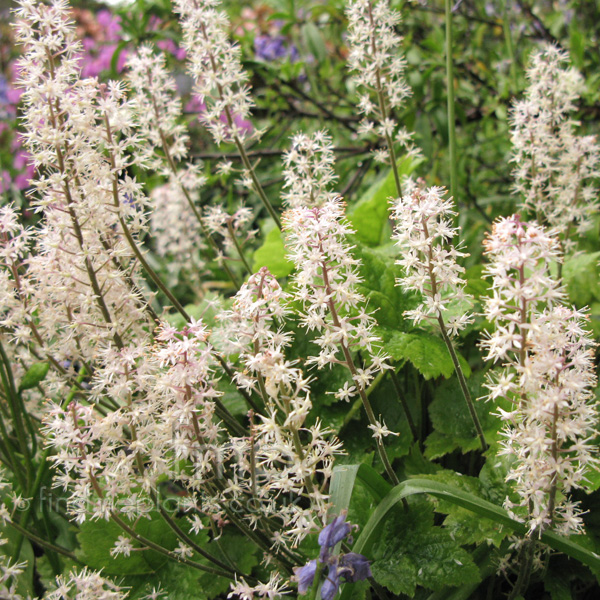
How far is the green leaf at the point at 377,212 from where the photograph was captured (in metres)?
2.26

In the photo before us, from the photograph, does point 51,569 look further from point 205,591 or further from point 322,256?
point 322,256

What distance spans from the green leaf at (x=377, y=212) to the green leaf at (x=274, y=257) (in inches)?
11.7

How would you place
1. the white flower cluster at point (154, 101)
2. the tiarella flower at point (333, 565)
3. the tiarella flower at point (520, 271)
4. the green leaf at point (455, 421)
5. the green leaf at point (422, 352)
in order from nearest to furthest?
the tiarella flower at point (520, 271) → the tiarella flower at point (333, 565) → the green leaf at point (422, 352) → the green leaf at point (455, 421) → the white flower cluster at point (154, 101)

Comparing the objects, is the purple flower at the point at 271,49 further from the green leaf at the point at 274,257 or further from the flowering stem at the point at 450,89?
the flowering stem at the point at 450,89

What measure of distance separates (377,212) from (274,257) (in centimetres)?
46

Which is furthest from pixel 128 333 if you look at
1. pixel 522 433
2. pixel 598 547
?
pixel 598 547

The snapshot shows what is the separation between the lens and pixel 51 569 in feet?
6.52

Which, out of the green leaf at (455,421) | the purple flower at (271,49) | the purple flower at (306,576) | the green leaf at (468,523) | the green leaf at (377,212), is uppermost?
the purple flower at (271,49)

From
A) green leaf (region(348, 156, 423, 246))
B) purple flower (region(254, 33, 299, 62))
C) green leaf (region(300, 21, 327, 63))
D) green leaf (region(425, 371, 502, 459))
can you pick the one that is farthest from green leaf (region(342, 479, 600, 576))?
purple flower (region(254, 33, 299, 62))

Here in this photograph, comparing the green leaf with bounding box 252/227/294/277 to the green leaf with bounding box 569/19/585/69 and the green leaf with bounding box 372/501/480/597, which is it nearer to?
the green leaf with bounding box 372/501/480/597

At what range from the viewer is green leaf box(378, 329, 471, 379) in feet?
5.03

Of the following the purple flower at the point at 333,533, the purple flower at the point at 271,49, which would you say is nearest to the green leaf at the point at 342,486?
the purple flower at the point at 333,533

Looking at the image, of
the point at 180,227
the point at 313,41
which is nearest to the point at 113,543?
the point at 180,227

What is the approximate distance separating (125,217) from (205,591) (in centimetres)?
104
